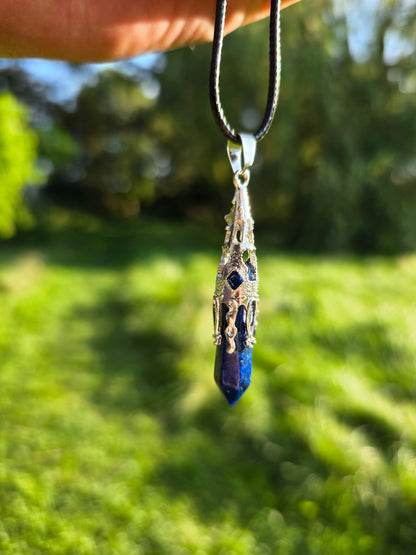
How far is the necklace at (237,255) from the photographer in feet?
3.92

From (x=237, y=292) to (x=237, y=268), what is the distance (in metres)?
0.06

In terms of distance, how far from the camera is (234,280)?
1.27 meters

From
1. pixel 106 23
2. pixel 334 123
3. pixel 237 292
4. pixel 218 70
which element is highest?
pixel 334 123

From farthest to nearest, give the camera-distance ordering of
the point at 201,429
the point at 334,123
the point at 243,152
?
the point at 334,123
the point at 201,429
the point at 243,152

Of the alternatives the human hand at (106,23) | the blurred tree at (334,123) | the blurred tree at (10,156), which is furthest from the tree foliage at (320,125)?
the human hand at (106,23)

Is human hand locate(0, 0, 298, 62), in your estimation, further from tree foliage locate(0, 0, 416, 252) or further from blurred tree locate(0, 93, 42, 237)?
tree foliage locate(0, 0, 416, 252)

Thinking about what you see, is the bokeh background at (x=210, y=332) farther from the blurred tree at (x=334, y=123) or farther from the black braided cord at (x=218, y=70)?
the black braided cord at (x=218, y=70)

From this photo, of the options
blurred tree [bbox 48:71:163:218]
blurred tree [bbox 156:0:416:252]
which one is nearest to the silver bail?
blurred tree [bbox 156:0:416:252]

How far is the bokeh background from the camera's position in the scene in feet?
8.76

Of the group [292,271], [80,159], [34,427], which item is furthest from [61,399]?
[80,159]

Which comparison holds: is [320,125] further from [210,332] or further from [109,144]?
[210,332]

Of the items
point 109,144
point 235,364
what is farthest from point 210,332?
point 109,144

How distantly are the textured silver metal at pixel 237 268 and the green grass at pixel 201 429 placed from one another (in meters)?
1.61

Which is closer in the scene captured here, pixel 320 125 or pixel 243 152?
pixel 243 152
